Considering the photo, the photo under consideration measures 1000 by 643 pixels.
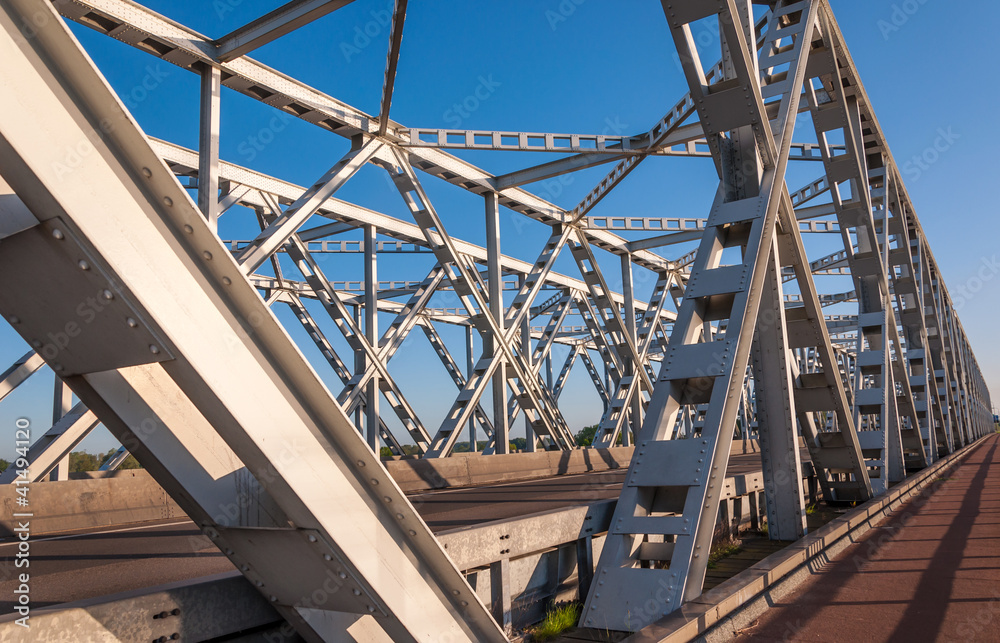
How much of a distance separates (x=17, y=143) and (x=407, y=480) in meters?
10.6

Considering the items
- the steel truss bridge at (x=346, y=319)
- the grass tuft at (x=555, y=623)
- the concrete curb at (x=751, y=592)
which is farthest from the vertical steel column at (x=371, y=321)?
the grass tuft at (x=555, y=623)

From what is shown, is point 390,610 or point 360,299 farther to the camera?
point 360,299

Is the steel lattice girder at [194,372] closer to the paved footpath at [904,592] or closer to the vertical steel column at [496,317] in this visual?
the paved footpath at [904,592]

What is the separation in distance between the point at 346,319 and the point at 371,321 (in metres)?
1.57

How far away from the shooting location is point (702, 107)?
6.58 m

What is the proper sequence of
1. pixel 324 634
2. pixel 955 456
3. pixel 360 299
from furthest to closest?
pixel 360 299
pixel 955 456
pixel 324 634

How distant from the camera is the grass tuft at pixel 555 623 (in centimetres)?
478

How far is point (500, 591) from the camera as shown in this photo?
15.8 feet

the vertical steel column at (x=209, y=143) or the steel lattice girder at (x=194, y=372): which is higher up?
the vertical steel column at (x=209, y=143)

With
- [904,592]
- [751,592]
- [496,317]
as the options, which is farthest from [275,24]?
[904,592]

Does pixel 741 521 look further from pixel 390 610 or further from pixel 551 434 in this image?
pixel 551 434

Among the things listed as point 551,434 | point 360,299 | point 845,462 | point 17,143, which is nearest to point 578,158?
point 551,434

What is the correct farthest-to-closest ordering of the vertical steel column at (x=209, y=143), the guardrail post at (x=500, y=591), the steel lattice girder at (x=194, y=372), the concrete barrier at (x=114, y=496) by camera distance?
the vertical steel column at (x=209, y=143) < the concrete barrier at (x=114, y=496) < the guardrail post at (x=500, y=591) < the steel lattice girder at (x=194, y=372)

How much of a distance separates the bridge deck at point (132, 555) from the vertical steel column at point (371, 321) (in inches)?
283
